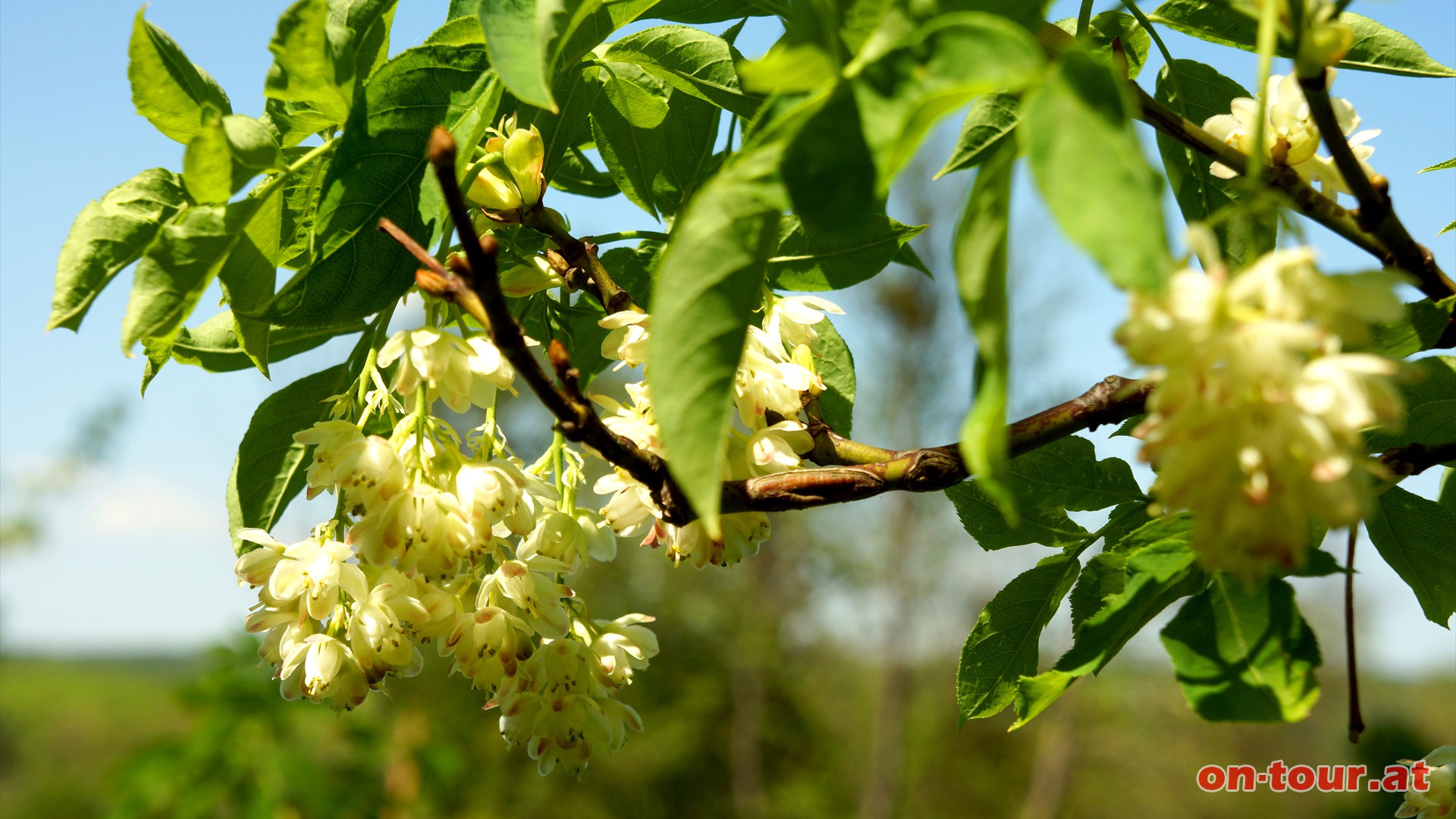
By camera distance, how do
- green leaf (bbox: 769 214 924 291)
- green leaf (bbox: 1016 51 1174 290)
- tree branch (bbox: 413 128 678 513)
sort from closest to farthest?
1. green leaf (bbox: 1016 51 1174 290)
2. tree branch (bbox: 413 128 678 513)
3. green leaf (bbox: 769 214 924 291)

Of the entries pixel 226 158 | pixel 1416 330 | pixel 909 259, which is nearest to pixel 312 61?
pixel 226 158

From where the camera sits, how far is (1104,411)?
54 cm

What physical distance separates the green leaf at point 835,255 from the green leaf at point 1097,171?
1.29 ft

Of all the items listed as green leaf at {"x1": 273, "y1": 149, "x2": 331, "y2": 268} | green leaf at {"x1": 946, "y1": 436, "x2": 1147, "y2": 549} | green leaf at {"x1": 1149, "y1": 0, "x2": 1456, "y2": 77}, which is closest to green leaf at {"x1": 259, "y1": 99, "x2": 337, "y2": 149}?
green leaf at {"x1": 273, "y1": 149, "x2": 331, "y2": 268}

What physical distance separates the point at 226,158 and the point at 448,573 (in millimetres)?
266

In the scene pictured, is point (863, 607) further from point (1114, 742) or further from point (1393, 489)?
point (1393, 489)

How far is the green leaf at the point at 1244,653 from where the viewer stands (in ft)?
1.32

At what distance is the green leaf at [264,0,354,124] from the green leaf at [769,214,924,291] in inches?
12.1

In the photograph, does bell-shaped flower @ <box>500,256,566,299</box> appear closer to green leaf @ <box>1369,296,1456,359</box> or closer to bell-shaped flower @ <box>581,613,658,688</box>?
bell-shaped flower @ <box>581,613,658,688</box>

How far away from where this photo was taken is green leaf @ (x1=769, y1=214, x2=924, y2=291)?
0.70 metres

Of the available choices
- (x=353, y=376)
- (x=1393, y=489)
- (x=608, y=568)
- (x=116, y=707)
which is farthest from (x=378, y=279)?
(x=116, y=707)

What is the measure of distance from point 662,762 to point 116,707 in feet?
53.7

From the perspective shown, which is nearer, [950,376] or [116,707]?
[950,376]

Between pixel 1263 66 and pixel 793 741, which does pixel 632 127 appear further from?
pixel 793 741
